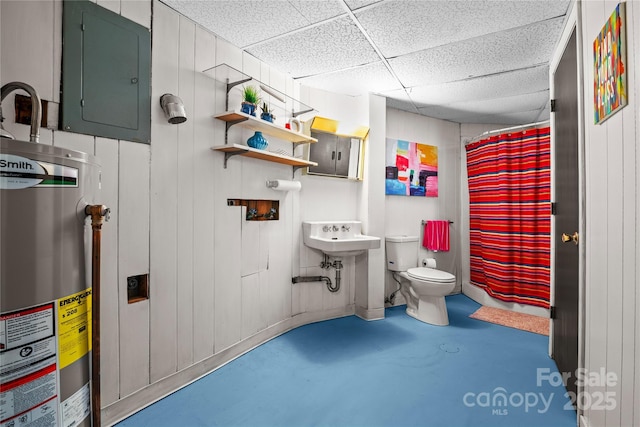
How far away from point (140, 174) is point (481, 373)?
2.40 metres

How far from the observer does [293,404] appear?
164 cm

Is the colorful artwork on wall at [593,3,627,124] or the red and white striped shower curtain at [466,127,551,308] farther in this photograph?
the red and white striped shower curtain at [466,127,551,308]

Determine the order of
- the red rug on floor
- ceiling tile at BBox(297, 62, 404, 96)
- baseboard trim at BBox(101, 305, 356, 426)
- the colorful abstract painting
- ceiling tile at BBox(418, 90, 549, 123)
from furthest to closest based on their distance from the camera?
the colorful abstract painting < ceiling tile at BBox(418, 90, 549, 123) < the red rug on floor < ceiling tile at BBox(297, 62, 404, 96) < baseboard trim at BBox(101, 305, 356, 426)

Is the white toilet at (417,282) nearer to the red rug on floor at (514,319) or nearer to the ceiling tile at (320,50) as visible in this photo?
the red rug on floor at (514,319)

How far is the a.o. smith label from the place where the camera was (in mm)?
744

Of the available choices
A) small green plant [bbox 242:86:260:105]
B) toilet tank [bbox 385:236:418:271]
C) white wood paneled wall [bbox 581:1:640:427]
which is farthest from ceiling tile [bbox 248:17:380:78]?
toilet tank [bbox 385:236:418:271]

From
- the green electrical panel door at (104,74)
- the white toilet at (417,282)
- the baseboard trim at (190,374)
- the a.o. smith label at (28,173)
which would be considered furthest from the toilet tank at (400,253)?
the a.o. smith label at (28,173)

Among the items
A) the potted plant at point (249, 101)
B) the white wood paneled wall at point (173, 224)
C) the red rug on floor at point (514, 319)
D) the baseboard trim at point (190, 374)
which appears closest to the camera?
the white wood paneled wall at point (173, 224)

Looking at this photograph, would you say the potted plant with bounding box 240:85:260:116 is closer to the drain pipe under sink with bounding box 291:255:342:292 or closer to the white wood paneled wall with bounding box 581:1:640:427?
the drain pipe under sink with bounding box 291:255:342:292

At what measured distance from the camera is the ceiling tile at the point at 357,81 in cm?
249

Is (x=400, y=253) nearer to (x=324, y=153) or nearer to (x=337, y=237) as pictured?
(x=337, y=237)

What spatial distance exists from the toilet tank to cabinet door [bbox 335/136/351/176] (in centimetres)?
92

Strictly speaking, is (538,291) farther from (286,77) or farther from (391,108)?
(286,77)

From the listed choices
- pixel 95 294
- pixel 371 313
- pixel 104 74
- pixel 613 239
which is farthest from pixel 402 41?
pixel 371 313
